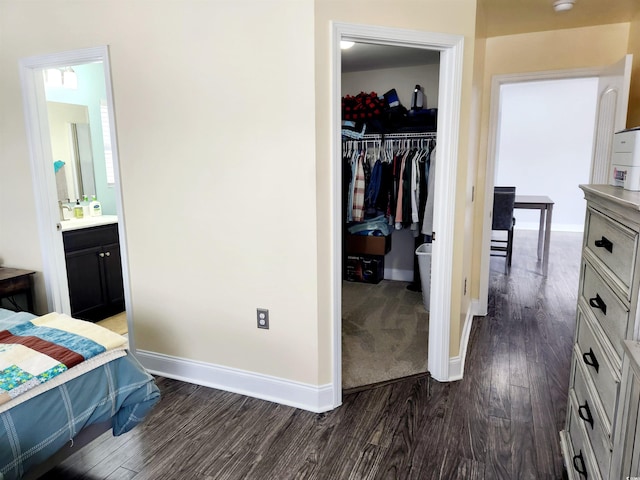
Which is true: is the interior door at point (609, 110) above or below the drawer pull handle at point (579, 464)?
above

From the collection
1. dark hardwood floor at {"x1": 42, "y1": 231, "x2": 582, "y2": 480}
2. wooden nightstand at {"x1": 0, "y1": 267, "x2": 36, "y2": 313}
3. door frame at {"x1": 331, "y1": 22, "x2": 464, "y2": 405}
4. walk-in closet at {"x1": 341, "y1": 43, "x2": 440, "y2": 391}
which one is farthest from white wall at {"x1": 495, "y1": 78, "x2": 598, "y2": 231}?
wooden nightstand at {"x1": 0, "y1": 267, "x2": 36, "y2": 313}

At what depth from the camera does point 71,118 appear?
12.6 feet

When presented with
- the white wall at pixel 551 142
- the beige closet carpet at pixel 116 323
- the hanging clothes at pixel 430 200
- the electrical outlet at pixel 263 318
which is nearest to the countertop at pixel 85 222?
the beige closet carpet at pixel 116 323

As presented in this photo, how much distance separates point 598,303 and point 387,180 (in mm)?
2986

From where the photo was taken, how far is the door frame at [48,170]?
8.56 ft

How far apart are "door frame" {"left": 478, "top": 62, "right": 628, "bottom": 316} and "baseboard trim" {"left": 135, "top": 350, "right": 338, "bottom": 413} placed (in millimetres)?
2027

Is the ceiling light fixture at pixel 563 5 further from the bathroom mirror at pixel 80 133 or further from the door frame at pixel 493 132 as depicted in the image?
the bathroom mirror at pixel 80 133

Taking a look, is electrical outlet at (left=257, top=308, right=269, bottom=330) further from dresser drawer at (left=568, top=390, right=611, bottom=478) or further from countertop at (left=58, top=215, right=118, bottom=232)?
countertop at (left=58, top=215, right=118, bottom=232)

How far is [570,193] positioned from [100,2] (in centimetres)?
756

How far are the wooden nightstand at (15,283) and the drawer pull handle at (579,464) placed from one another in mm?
3380

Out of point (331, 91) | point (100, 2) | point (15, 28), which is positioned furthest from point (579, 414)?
point (15, 28)

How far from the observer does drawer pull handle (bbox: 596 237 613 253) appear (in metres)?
1.43

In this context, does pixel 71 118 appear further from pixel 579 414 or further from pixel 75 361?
pixel 579 414

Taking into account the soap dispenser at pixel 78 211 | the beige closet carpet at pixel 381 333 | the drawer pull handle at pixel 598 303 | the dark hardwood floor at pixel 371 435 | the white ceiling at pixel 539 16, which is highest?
the white ceiling at pixel 539 16
